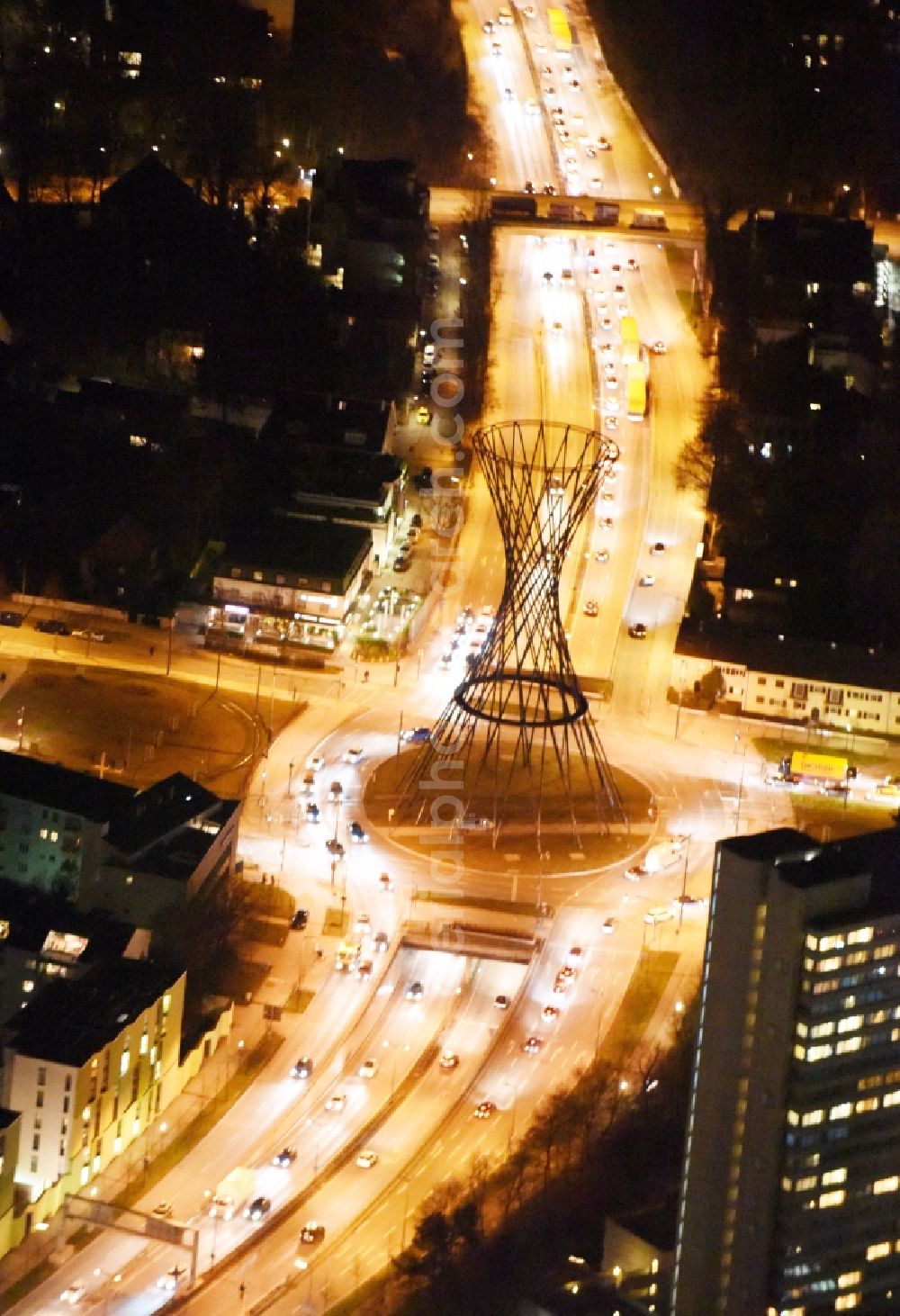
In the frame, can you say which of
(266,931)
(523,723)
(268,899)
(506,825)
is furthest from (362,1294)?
(523,723)

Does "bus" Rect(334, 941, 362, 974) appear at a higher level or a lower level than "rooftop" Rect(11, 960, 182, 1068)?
higher

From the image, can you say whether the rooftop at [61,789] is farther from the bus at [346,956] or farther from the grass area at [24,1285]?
the grass area at [24,1285]

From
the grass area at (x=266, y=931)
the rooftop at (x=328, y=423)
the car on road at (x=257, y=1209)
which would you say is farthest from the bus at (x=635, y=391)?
the car on road at (x=257, y=1209)

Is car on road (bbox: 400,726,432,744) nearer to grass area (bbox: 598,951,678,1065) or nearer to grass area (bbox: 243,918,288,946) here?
grass area (bbox: 243,918,288,946)

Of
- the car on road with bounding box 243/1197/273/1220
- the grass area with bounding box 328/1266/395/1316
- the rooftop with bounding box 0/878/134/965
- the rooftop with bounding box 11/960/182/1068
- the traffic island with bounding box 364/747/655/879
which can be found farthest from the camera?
the traffic island with bounding box 364/747/655/879

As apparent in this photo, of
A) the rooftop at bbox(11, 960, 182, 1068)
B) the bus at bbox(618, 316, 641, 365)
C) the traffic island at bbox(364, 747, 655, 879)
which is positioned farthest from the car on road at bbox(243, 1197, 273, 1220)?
the bus at bbox(618, 316, 641, 365)

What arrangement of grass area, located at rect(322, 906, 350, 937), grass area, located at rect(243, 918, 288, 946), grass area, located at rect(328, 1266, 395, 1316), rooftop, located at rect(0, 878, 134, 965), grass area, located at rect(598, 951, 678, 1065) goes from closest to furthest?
grass area, located at rect(328, 1266, 395, 1316) < rooftop, located at rect(0, 878, 134, 965) < grass area, located at rect(598, 951, 678, 1065) < grass area, located at rect(243, 918, 288, 946) < grass area, located at rect(322, 906, 350, 937)

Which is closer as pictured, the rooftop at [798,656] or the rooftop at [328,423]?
the rooftop at [798,656]
